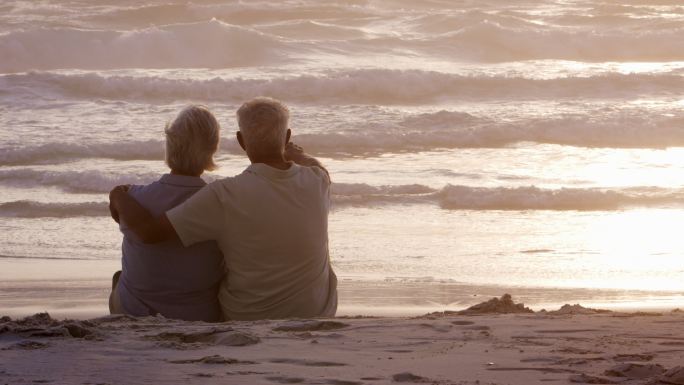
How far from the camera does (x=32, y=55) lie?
2327cm

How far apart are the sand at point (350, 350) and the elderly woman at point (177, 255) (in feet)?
0.73

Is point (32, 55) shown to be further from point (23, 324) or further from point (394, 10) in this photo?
point (23, 324)

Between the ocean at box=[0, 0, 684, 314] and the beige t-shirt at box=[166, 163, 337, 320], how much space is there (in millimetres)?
1435

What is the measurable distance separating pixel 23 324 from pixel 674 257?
5118 millimetres

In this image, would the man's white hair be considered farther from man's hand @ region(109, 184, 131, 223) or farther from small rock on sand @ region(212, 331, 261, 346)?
small rock on sand @ region(212, 331, 261, 346)

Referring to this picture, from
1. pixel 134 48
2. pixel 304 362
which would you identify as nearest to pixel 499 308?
pixel 304 362

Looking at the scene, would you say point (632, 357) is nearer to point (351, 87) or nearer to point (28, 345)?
point (28, 345)

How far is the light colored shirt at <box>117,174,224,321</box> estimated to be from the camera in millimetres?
5082

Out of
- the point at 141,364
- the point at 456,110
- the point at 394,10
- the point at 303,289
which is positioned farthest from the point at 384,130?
the point at 394,10

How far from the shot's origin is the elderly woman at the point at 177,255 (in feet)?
16.5

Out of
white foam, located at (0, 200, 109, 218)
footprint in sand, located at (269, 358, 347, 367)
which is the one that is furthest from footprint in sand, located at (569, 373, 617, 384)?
white foam, located at (0, 200, 109, 218)

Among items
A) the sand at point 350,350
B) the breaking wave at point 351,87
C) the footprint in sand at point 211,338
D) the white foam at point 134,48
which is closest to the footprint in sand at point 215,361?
the sand at point 350,350

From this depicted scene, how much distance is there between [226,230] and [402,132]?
10.3 metres

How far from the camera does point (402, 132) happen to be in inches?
603
